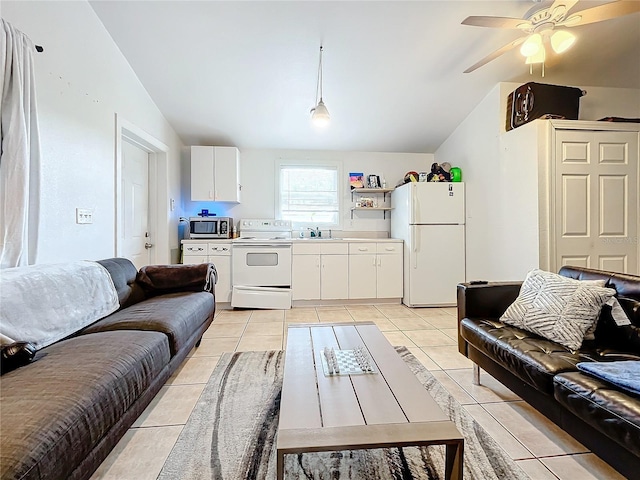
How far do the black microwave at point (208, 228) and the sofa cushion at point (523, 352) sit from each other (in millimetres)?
3169

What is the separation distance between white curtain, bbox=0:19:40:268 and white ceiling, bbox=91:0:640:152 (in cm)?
106

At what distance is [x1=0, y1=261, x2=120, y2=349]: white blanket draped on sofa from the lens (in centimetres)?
144

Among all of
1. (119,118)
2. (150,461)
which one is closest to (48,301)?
(150,461)

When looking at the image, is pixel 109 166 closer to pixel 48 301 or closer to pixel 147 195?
pixel 147 195

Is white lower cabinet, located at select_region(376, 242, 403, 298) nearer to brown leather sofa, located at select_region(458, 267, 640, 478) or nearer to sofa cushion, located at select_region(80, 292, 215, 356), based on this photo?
brown leather sofa, located at select_region(458, 267, 640, 478)

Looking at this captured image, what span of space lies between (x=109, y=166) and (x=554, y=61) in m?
4.43

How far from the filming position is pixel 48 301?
1.63 metres

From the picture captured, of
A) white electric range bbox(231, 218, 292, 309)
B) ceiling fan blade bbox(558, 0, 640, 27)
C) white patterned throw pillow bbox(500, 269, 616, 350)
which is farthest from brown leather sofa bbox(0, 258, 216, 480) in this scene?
ceiling fan blade bbox(558, 0, 640, 27)

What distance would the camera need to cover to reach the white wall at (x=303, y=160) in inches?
177

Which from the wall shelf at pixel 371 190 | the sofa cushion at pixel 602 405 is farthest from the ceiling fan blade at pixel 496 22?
the wall shelf at pixel 371 190

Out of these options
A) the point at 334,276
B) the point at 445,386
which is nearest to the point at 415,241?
the point at 334,276

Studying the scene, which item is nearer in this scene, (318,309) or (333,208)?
(318,309)

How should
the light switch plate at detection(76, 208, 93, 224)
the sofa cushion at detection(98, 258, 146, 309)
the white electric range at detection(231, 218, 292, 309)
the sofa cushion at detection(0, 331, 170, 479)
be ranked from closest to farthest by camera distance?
1. the sofa cushion at detection(0, 331, 170, 479)
2. the sofa cushion at detection(98, 258, 146, 309)
3. the light switch plate at detection(76, 208, 93, 224)
4. the white electric range at detection(231, 218, 292, 309)

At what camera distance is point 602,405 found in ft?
3.59
